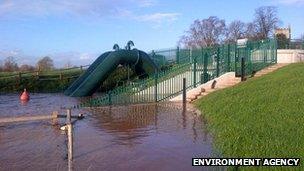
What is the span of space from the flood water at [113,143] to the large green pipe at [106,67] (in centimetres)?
1277

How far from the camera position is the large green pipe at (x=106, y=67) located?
29.1 metres

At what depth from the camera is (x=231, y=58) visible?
24922 millimetres

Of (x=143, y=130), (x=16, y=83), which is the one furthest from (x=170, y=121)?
(x=16, y=83)

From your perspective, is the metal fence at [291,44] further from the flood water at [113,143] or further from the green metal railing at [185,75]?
the flood water at [113,143]

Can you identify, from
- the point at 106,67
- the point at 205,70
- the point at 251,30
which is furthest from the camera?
the point at 251,30

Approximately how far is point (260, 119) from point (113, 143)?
352cm

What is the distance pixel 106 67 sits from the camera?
2953cm

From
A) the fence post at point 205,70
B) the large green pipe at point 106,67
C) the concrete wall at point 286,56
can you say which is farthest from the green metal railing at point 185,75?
the large green pipe at point 106,67

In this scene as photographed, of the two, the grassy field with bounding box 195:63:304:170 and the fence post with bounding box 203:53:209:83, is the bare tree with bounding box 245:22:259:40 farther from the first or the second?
the grassy field with bounding box 195:63:304:170

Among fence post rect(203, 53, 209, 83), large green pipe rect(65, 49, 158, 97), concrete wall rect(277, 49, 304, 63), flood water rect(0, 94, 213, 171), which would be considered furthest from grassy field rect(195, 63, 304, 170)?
large green pipe rect(65, 49, 158, 97)

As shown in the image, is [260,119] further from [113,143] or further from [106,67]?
[106,67]

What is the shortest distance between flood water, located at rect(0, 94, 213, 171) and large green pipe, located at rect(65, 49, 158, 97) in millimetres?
12774

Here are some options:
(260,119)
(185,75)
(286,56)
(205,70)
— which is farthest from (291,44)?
(260,119)

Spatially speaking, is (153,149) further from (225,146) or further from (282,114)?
(282,114)
